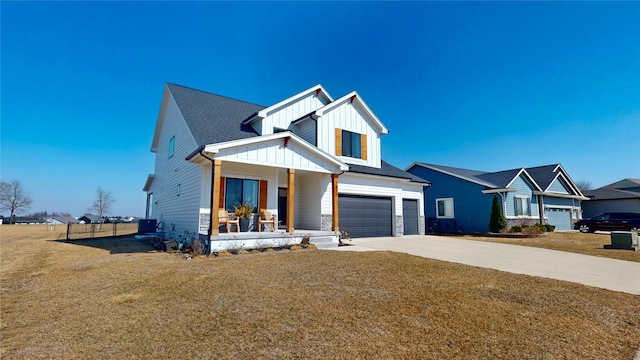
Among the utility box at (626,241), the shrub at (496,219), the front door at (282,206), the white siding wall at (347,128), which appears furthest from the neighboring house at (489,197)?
the front door at (282,206)

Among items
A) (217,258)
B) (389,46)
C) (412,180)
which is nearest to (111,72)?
(217,258)

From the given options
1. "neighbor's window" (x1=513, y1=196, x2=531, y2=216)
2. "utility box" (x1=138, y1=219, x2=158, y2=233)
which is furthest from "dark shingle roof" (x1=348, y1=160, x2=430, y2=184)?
"utility box" (x1=138, y1=219, x2=158, y2=233)

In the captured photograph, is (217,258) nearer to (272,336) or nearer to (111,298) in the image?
(111,298)

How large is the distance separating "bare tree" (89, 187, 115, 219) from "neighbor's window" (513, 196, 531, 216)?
6821 cm

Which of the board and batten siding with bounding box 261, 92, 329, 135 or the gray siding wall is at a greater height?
the board and batten siding with bounding box 261, 92, 329, 135

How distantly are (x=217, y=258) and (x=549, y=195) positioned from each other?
2734cm

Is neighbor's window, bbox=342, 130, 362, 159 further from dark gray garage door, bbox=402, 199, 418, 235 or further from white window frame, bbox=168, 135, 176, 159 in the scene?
white window frame, bbox=168, 135, 176, 159

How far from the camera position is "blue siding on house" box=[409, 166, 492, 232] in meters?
20.8

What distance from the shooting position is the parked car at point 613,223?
2050 cm

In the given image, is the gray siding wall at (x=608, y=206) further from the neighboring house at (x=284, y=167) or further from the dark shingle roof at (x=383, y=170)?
the dark shingle roof at (x=383, y=170)

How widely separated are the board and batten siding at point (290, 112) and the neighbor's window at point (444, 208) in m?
12.9

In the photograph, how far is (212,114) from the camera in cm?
1421

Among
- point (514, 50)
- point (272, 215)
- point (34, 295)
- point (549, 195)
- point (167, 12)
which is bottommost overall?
point (34, 295)

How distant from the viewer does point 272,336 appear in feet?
11.3
